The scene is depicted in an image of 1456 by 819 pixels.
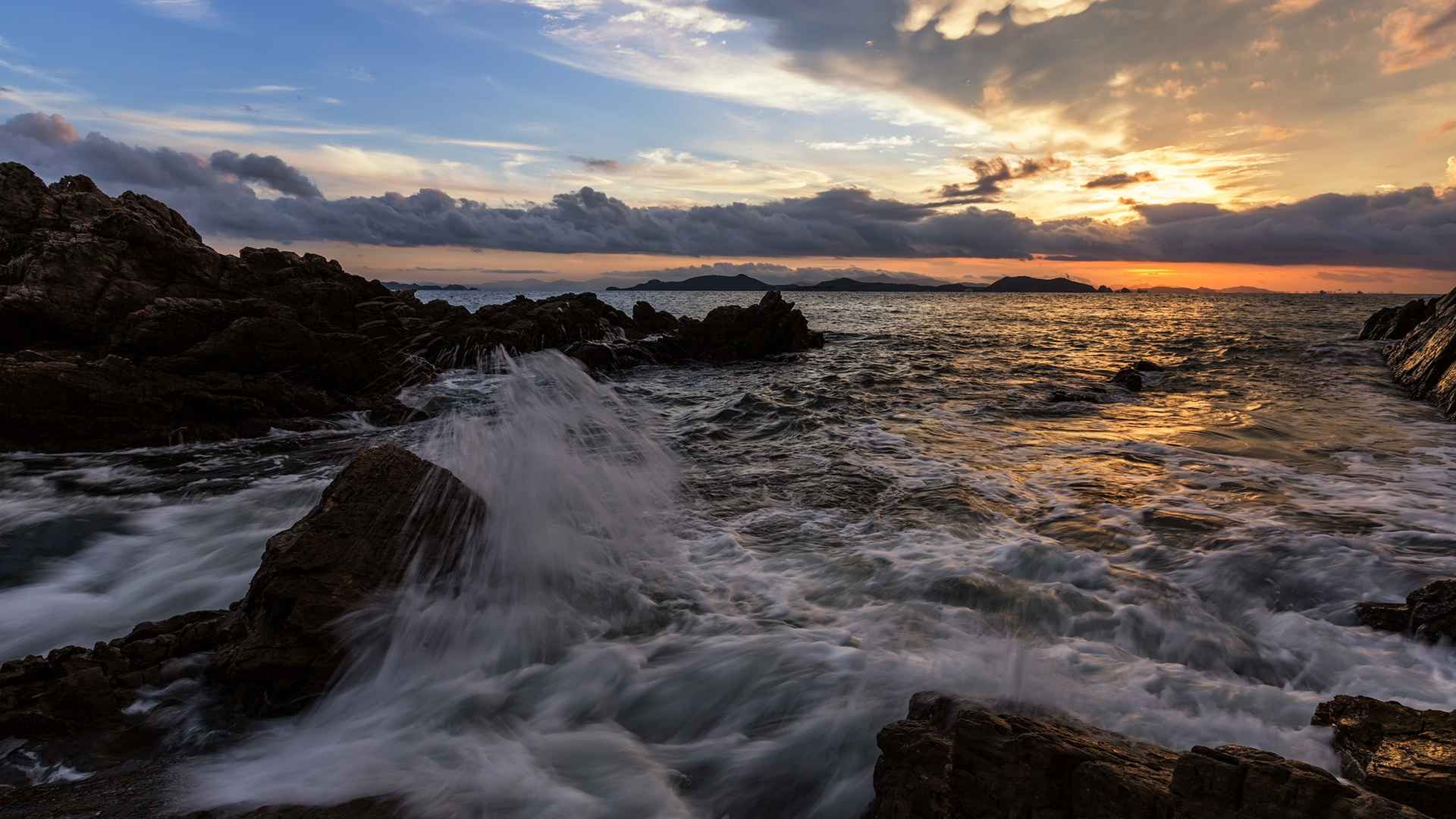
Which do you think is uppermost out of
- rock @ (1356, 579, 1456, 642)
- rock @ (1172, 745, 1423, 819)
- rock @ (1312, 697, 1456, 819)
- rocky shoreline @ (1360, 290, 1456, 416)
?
rocky shoreline @ (1360, 290, 1456, 416)

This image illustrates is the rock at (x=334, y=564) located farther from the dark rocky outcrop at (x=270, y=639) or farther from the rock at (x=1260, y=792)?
the rock at (x=1260, y=792)

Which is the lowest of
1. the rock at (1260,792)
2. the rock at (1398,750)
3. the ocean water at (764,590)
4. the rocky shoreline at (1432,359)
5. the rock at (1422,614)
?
the ocean water at (764,590)

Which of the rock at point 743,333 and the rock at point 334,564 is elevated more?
the rock at point 743,333

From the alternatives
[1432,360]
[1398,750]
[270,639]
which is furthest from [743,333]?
[1398,750]

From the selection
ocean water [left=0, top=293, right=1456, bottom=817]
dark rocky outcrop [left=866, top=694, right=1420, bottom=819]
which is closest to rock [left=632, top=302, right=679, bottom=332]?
ocean water [left=0, top=293, right=1456, bottom=817]

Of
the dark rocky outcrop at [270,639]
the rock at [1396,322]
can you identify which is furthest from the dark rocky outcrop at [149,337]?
the rock at [1396,322]

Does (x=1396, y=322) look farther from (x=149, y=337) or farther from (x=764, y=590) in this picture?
(x=149, y=337)

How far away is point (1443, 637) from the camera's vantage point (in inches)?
182

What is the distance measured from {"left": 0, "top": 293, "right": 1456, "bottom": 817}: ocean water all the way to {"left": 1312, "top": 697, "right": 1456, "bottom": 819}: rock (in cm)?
32

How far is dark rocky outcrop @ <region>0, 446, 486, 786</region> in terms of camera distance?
3928 mm

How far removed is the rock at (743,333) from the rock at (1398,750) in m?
25.7

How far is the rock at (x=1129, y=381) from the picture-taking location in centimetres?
1866

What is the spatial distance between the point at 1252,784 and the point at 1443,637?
12.8ft

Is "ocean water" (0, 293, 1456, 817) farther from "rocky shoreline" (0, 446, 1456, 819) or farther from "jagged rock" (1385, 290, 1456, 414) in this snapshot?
"jagged rock" (1385, 290, 1456, 414)
